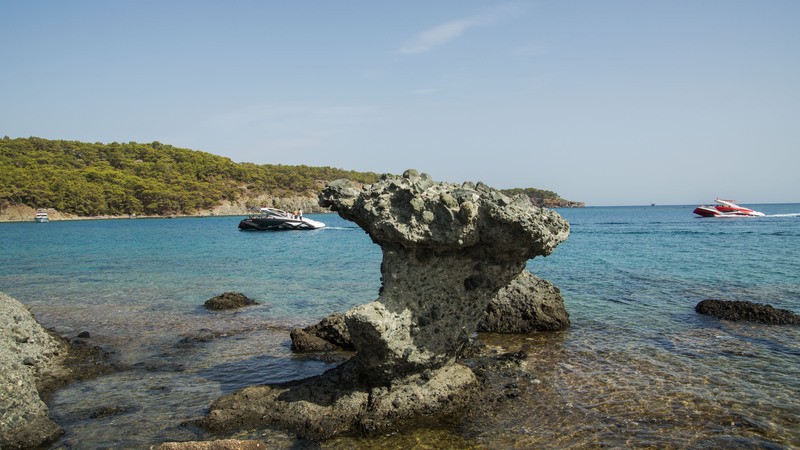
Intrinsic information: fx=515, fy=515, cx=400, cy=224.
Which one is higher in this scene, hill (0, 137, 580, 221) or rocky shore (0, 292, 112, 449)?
hill (0, 137, 580, 221)

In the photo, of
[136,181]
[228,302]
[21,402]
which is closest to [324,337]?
[21,402]

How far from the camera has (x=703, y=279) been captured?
69.5ft

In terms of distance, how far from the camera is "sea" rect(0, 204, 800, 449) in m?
6.99

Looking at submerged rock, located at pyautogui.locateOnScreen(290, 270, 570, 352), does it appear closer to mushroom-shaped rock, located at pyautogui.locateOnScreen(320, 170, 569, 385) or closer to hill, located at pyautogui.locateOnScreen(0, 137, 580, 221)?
mushroom-shaped rock, located at pyautogui.locateOnScreen(320, 170, 569, 385)

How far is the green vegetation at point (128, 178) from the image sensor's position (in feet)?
307

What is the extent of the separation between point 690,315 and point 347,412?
36.9 feet

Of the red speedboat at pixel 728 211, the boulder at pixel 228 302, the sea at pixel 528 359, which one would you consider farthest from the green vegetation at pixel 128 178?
the boulder at pixel 228 302

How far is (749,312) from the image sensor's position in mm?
13500

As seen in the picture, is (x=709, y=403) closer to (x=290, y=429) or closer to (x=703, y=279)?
(x=290, y=429)

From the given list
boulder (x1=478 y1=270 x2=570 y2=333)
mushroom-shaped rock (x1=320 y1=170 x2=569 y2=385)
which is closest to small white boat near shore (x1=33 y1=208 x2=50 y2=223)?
boulder (x1=478 y1=270 x2=570 y2=333)

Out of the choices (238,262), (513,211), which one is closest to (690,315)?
(513,211)

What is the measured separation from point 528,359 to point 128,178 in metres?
121

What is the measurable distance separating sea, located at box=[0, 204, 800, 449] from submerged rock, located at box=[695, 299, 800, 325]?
429 mm

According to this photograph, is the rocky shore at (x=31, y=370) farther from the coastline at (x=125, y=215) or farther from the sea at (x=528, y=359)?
the coastline at (x=125, y=215)
